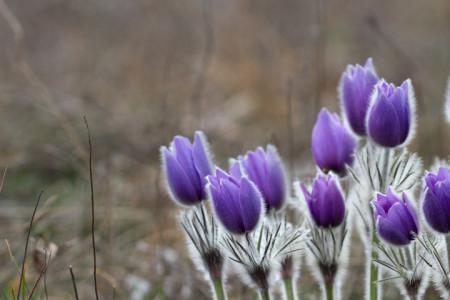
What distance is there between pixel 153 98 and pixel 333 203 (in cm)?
367

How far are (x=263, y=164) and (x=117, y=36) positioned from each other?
5066mm

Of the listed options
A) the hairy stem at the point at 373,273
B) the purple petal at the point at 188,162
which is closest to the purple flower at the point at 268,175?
the purple petal at the point at 188,162

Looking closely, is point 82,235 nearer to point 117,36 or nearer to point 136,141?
point 136,141

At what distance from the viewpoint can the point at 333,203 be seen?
1.50 m

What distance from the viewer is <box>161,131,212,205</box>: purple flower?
154 centimetres

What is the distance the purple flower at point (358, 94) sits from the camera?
1610 mm

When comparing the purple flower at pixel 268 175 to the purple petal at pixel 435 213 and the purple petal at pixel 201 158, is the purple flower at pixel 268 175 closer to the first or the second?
A: the purple petal at pixel 201 158

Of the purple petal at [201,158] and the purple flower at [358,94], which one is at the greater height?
the purple flower at [358,94]

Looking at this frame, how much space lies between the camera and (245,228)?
147 cm

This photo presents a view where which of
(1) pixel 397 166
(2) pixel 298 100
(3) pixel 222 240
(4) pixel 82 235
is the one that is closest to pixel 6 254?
(4) pixel 82 235

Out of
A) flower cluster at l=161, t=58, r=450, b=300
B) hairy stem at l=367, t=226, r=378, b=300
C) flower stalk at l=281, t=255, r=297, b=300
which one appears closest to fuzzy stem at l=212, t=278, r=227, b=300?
flower cluster at l=161, t=58, r=450, b=300

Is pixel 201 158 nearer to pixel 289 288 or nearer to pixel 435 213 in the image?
pixel 289 288

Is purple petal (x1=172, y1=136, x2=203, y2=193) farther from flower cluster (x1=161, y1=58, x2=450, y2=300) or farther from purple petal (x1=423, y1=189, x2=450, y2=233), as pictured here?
purple petal (x1=423, y1=189, x2=450, y2=233)

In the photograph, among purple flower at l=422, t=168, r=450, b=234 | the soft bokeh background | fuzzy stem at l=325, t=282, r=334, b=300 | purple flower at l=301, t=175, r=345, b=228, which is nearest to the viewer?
purple flower at l=422, t=168, r=450, b=234
